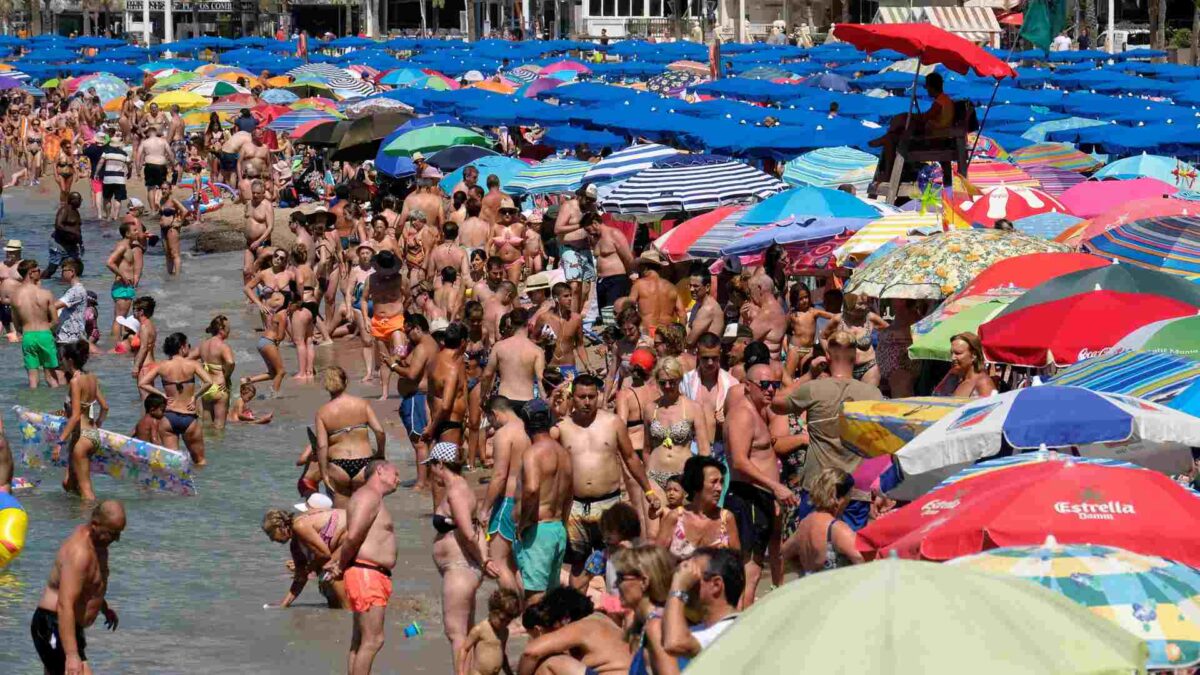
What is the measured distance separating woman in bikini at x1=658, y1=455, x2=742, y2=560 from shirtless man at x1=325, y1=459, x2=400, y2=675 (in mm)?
1441

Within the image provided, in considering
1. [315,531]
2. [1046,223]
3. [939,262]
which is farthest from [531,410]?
→ [1046,223]

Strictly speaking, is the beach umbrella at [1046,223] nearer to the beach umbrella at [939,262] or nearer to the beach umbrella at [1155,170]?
the beach umbrella at [939,262]

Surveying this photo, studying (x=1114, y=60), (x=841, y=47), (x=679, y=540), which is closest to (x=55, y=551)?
(x=679, y=540)

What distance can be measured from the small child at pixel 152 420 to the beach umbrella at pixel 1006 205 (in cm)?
600

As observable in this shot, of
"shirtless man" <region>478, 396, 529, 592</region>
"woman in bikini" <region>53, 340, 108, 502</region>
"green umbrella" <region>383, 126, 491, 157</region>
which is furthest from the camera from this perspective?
"green umbrella" <region>383, 126, 491, 157</region>

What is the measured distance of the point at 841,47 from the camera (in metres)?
46.1

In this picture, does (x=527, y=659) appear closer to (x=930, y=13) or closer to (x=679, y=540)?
(x=679, y=540)

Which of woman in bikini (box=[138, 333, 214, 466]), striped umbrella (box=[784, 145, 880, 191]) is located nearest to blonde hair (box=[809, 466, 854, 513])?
woman in bikini (box=[138, 333, 214, 466])

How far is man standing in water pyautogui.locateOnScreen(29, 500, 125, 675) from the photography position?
8102mm

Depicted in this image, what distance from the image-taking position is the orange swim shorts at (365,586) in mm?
8523

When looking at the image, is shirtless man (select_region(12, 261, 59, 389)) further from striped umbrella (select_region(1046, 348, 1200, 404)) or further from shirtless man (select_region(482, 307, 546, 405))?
striped umbrella (select_region(1046, 348, 1200, 404))

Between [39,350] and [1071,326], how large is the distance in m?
10.6

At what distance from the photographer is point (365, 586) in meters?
8.53

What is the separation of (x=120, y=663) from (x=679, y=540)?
336cm
